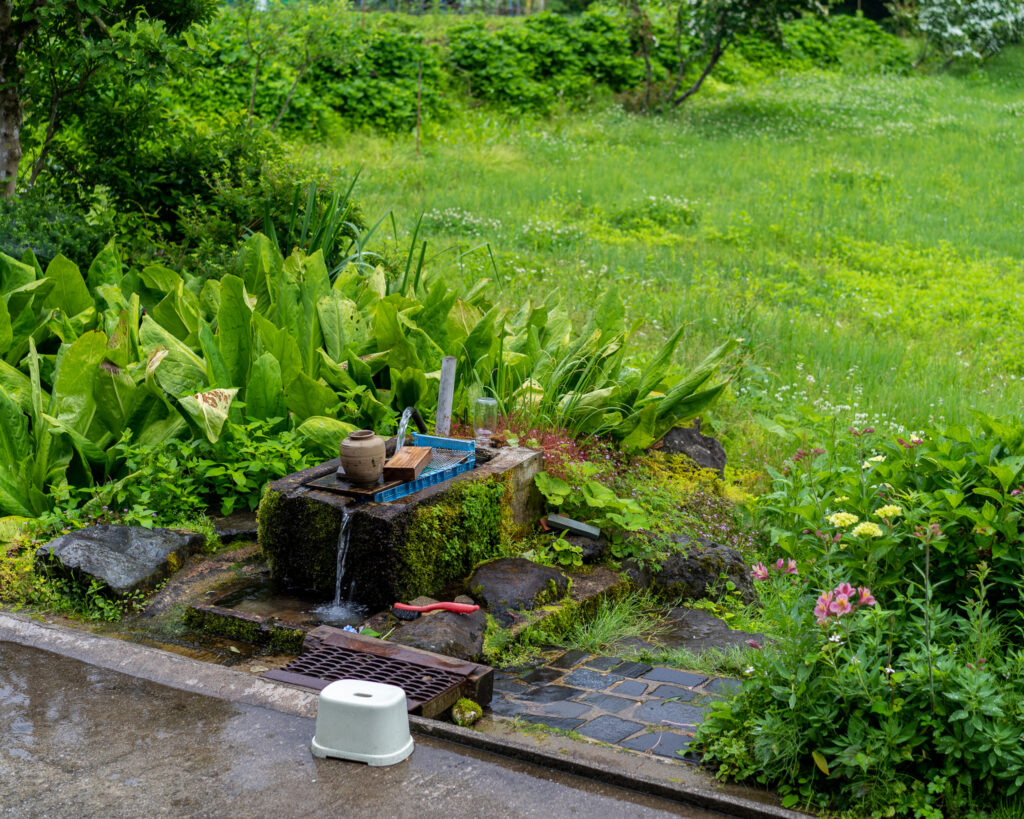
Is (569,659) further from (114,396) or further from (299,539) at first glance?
(114,396)

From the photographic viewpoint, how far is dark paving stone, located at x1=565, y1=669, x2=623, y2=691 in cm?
408

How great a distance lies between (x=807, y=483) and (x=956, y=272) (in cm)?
759

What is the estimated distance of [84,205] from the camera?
8.29m

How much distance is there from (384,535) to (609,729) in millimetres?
1296

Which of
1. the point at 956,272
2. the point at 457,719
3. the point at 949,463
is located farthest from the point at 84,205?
the point at 956,272

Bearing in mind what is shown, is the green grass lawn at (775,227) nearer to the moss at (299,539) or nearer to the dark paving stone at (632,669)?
the dark paving stone at (632,669)

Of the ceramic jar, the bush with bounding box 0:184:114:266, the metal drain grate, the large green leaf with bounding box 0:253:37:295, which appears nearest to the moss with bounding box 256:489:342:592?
the ceramic jar

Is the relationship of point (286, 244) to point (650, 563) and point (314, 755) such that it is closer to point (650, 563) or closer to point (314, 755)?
point (650, 563)

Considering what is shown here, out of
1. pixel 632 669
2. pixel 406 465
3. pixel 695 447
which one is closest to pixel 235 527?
pixel 406 465

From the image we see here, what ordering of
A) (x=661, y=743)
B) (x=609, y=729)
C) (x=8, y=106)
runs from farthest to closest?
(x=8, y=106) → (x=609, y=729) → (x=661, y=743)

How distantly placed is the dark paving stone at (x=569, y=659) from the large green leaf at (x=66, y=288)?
3987 mm

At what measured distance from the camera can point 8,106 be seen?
775 centimetres

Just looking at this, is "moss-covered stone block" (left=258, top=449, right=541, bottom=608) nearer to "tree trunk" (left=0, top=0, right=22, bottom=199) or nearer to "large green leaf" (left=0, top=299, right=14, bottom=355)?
"large green leaf" (left=0, top=299, right=14, bottom=355)

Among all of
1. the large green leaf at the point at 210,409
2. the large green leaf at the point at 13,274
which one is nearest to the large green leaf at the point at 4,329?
the large green leaf at the point at 13,274
